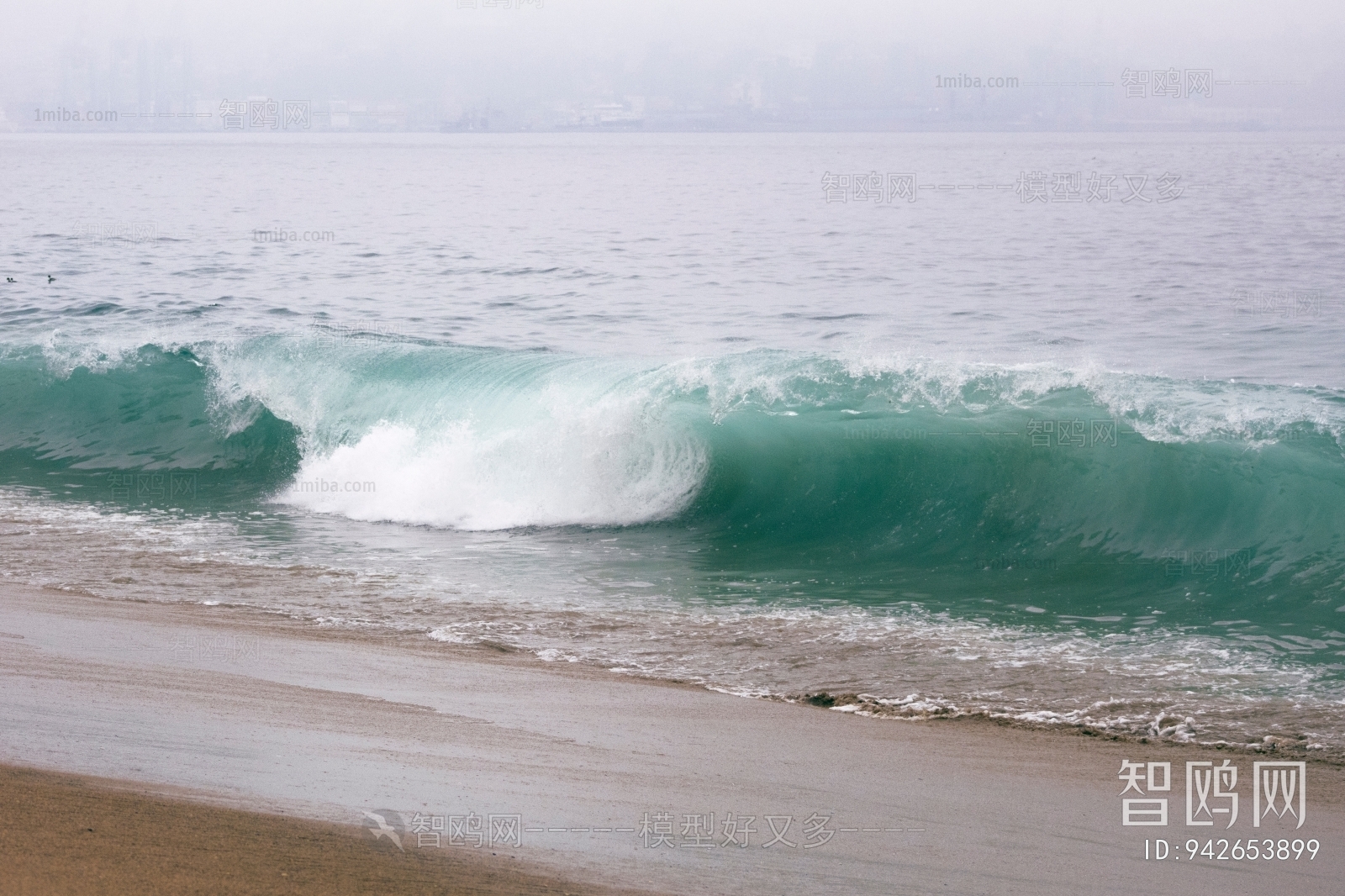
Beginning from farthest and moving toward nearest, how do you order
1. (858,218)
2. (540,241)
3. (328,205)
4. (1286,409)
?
(328,205), (858,218), (540,241), (1286,409)

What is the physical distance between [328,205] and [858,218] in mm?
19306

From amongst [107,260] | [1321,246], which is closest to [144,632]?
[107,260]

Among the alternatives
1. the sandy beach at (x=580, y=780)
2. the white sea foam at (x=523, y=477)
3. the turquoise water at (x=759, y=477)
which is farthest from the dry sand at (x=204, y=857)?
the white sea foam at (x=523, y=477)

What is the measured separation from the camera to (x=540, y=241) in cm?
2922

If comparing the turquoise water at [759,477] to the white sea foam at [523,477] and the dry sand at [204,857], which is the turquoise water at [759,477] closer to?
the white sea foam at [523,477]

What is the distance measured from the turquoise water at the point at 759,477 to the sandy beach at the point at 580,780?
57cm

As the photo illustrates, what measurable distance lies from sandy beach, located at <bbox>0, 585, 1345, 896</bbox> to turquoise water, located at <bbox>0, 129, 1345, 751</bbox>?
57 centimetres

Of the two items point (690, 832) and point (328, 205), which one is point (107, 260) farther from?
point (690, 832)

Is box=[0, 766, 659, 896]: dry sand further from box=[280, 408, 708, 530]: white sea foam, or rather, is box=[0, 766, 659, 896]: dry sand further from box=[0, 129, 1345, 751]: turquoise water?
box=[280, 408, 708, 530]: white sea foam

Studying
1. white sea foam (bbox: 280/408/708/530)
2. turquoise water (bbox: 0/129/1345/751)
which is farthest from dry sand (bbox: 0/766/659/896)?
white sea foam (bbox: 280/408/708/530)

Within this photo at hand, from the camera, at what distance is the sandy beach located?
3914mm

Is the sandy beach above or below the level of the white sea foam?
below

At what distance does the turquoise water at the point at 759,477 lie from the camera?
22.1ft

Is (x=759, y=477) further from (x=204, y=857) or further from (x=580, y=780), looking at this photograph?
(x=204, y=857)
